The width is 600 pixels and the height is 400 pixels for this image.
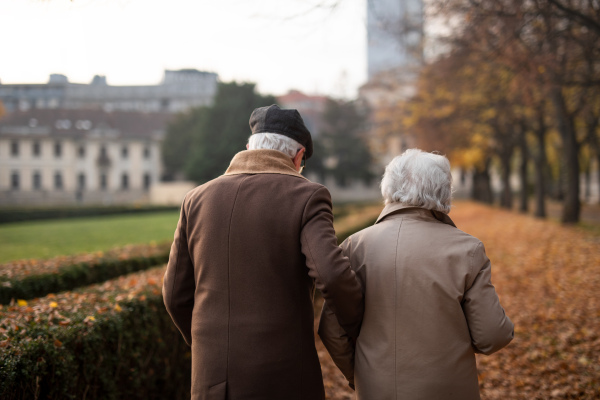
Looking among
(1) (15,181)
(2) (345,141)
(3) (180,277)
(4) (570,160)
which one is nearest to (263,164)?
(3) (180,277)

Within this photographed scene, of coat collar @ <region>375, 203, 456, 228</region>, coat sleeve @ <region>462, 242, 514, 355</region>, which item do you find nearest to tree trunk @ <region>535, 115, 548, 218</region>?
coat collar @ <region>375, 203, 456, 228</region>

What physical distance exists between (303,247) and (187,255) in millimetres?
670

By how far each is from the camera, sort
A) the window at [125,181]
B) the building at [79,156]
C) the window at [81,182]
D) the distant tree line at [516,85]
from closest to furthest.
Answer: the distant tree line at [516,85] < the building at [79,156] < the window at [81,182] < the window at [125,181]

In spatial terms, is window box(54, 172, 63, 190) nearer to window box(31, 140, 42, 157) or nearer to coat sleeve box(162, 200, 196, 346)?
window box(31, 140, 42, 157)

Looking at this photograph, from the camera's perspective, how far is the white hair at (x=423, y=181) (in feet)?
7.93

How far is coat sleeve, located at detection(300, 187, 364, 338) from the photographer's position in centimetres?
219

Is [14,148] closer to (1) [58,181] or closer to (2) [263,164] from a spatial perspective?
(1) [58,181]

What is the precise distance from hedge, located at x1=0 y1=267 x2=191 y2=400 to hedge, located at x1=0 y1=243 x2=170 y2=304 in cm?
169

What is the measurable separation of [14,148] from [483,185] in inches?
1695

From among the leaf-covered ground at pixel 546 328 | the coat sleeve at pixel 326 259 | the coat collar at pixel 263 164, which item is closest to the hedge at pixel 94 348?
the coat collar at pixel 263 164

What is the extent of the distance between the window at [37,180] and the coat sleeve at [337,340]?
52186mm

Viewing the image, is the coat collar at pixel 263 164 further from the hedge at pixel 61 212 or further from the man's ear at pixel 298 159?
the hedge at pixel 61 212

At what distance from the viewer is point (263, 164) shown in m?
2.40

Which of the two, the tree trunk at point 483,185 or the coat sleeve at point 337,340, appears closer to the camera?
the coat sleeve at point 337,340
